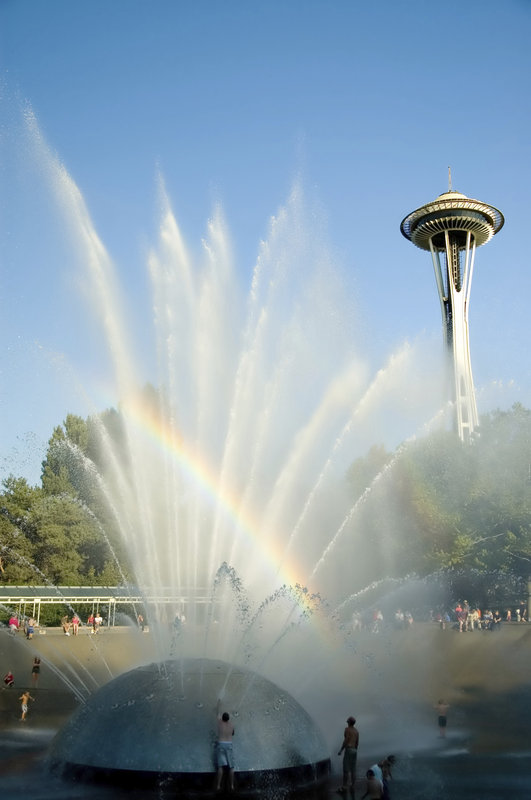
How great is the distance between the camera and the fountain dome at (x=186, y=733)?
11.1 m

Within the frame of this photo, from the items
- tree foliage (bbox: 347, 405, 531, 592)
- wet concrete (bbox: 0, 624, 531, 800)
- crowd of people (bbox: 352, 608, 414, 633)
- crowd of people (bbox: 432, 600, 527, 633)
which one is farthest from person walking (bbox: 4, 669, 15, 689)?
tree foliage (bbox: 347, 405, 531, 592)

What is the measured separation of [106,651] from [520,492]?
80.7 feet

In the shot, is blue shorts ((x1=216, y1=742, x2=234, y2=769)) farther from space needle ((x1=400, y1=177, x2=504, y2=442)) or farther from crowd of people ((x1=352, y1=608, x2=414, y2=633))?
space needle ((x1=400, y1=177, x2=504, y2=442))

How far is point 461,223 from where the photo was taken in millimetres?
70312

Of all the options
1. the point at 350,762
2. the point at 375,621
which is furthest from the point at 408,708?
the point at 375,621

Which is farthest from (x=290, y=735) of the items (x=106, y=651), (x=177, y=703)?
(x=106, y=651)

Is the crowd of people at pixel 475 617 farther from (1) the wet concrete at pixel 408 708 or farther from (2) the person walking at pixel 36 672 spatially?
(2) the person walking at pixel 36 672

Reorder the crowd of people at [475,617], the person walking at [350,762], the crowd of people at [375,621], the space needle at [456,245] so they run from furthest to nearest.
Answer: the space needle at [456,245] < the crowd of people at [375,621] < the crowd of people at [475,617] < the person walking at [350,762]

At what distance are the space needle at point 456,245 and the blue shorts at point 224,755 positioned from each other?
5890 centimetres

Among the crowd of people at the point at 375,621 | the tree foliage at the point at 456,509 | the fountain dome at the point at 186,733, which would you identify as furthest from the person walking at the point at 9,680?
the tree foliage at the point at 456,509

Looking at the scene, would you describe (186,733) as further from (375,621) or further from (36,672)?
(375,621)

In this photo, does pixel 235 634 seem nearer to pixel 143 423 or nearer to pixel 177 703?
pixel 143 423

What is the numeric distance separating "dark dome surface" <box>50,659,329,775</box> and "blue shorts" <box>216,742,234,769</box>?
0.60ft

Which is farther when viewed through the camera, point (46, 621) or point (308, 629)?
point (46, 621)
